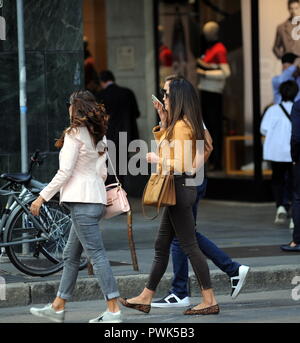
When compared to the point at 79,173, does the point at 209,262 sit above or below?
below

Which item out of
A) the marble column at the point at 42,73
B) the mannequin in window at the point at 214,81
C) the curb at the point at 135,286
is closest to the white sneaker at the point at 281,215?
the mannequin in window at the point at 214,81

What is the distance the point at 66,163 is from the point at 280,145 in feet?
18.2

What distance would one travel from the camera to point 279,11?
589 inches

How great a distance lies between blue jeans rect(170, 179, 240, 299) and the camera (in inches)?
344

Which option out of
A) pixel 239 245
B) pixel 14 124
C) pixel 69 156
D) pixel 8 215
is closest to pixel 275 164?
pixel 239 245

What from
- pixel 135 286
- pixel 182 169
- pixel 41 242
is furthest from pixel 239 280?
pixel 41 242

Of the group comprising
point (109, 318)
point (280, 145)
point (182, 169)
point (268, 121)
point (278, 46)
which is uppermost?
point (278, 46)

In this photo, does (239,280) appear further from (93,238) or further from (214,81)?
(214,81)

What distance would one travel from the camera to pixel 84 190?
25.5 ft

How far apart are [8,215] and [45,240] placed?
406 mm

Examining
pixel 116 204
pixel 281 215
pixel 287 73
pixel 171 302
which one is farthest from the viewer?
pixel 287 73

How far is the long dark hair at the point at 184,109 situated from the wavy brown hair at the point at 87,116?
562 millimetres

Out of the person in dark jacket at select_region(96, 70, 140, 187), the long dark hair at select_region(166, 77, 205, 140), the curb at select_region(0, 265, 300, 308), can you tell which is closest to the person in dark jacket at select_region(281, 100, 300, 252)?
the curb at select_region(0, 265, 300, 308)
